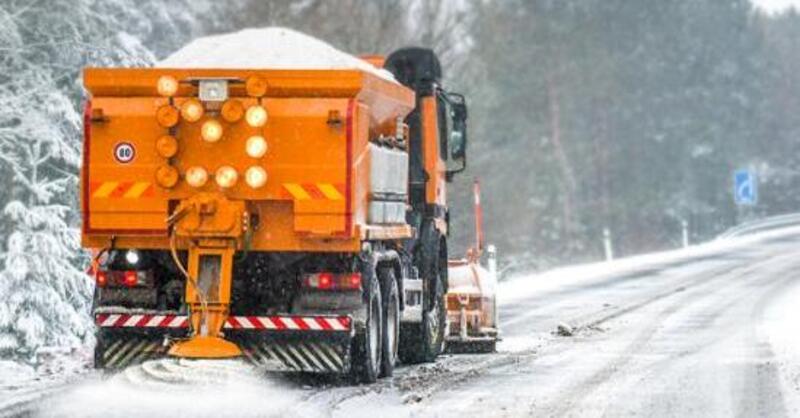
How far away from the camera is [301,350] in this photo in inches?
459

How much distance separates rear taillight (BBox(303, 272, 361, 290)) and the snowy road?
0.77 metres

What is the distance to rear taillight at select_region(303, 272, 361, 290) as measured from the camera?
11.7 metres

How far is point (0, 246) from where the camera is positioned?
22484mm

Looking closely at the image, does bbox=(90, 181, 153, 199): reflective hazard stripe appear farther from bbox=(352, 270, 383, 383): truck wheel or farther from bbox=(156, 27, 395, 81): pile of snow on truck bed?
bbox=(352, 270, 383, 383): truck wheel

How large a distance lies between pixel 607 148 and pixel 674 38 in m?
5.90

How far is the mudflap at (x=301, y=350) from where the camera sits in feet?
38.0

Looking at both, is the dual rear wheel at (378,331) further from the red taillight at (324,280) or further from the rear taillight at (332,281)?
the red taillight at (324,280)

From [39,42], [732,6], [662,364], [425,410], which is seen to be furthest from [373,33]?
[732,6]

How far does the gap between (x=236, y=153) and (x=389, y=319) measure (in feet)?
7.86

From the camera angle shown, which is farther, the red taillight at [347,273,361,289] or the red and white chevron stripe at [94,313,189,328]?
the red taillight at [347,273,361,289]

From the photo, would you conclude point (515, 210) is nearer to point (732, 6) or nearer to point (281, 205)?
point (732, 6)

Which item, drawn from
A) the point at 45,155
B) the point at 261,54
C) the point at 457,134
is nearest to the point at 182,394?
the point at 261,54

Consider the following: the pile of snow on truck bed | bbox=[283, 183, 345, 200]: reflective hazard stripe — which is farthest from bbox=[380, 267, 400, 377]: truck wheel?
the pile of snow on truck bed

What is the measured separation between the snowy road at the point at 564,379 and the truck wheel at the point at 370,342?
20cm
